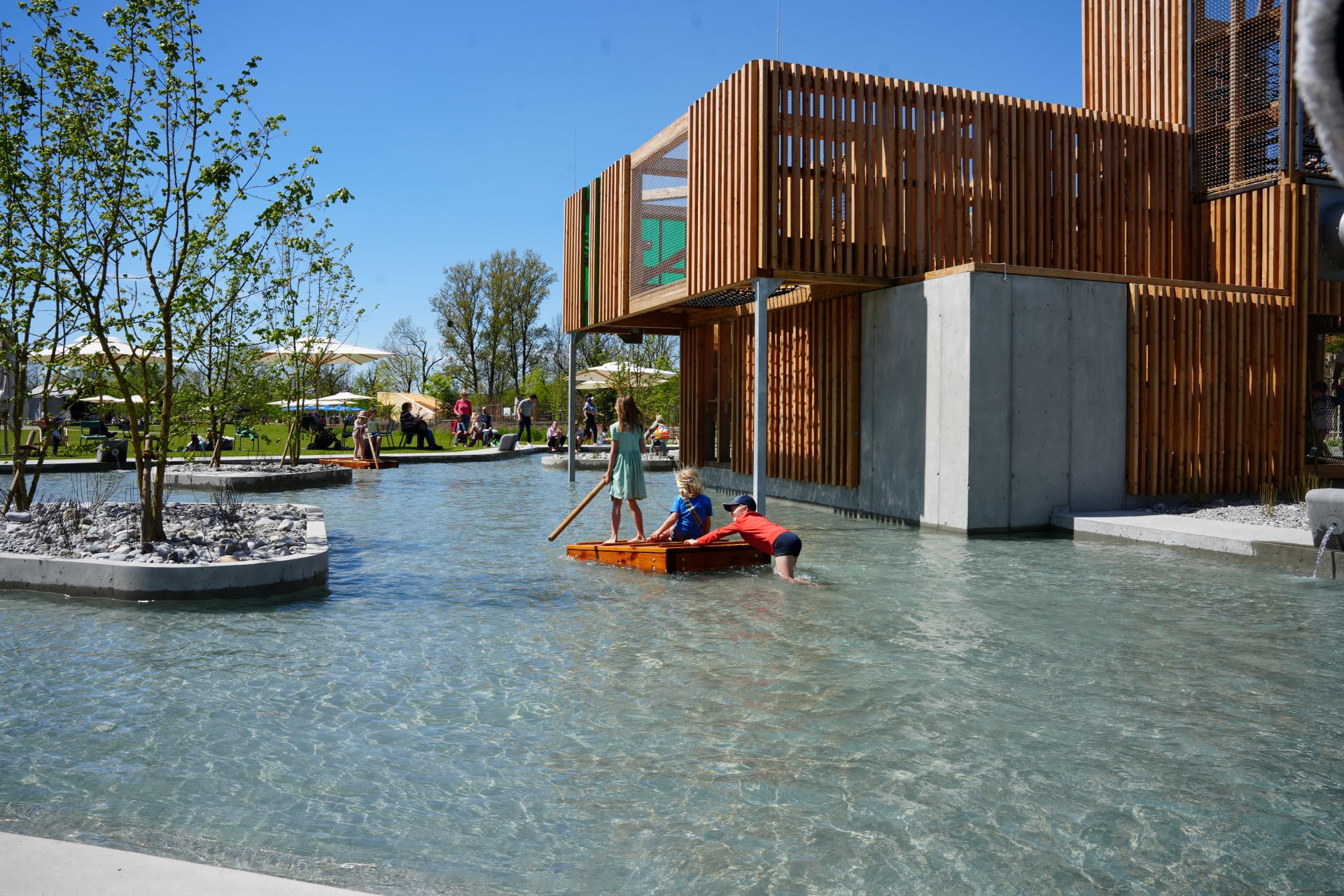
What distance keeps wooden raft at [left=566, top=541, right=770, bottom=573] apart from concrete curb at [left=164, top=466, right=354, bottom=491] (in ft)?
36.2

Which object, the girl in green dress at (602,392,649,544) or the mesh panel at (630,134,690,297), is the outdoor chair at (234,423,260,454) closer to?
the mesh panel at (630,134,690,297)

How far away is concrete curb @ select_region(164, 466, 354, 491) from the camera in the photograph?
19.3 metres

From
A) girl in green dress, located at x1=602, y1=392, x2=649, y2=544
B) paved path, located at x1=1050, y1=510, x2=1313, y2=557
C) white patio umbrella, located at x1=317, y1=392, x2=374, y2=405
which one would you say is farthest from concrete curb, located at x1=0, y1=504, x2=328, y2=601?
white patio umbrella, located at x1=317, y1=392, x2=374, y2=405

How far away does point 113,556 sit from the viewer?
30.4ft

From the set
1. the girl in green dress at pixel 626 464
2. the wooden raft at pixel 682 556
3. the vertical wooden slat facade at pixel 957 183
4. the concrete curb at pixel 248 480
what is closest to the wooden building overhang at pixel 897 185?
the vertical wooden slat facade at pixel 957 183

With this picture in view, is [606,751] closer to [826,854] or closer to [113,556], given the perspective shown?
[826,854]

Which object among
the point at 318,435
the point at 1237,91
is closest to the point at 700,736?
the point at 1237,91

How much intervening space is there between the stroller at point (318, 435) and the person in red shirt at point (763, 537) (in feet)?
80.4

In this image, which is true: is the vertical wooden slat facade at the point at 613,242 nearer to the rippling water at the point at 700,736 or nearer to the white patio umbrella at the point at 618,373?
the rippling water at the point at 700,736

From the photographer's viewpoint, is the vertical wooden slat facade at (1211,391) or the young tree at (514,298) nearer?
the vertical wooden slat facade at (1211,391)

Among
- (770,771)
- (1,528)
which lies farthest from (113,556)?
(770,771)

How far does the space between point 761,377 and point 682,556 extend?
15.2 feet

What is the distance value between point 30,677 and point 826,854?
15.9 feet

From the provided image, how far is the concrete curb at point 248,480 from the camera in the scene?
19312 mm
